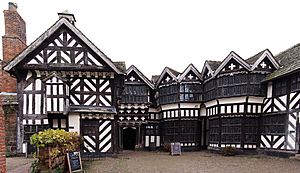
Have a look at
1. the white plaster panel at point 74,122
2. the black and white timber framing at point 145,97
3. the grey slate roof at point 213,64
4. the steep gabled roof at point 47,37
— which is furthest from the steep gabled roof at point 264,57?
the white plaster panel at point 74,122

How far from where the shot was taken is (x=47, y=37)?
46.9 feet

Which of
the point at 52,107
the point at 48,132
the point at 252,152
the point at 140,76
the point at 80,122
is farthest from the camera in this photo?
the point at 140,76

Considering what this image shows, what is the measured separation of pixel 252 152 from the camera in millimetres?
17156

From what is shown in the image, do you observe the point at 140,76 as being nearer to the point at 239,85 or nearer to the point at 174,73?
the point at 174,73

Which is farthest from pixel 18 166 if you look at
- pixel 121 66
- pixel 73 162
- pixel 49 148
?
pixel 121 66

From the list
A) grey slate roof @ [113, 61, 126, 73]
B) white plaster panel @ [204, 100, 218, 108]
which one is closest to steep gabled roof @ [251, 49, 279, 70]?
white plaster panel @ [204, 100, 218, 108]

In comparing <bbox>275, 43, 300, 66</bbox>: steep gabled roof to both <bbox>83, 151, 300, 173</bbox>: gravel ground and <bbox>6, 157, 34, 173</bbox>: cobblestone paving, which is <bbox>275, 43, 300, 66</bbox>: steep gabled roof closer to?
<bbox>83, 151, 300, 173</bbox>: gravel ground

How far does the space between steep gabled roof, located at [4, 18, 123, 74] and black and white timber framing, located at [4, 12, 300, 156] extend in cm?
5

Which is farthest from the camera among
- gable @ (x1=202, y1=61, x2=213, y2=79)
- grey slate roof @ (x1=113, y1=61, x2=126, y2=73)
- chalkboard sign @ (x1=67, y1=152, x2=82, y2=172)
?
gable @ (x1=202, y1=61, x2=213, y2=79)

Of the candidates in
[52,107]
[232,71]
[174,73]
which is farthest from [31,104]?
[232,71]

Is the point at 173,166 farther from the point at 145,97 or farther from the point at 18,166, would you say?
the point at 145,97

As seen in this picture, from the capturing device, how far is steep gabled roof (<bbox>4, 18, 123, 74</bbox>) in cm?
1384

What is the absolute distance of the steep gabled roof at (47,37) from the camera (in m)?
13.8

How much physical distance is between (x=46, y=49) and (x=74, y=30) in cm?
198
